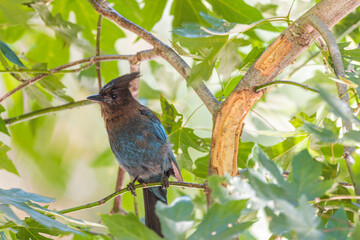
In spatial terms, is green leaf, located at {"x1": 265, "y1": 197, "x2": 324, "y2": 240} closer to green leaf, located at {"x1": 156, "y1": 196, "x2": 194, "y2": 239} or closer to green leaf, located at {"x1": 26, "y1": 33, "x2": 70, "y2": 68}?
green leaf, located at {"x1": 156, "y1": 196, "x2": 194, "y2": 239}

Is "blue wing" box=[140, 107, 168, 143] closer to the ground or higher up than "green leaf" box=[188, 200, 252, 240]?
higher up

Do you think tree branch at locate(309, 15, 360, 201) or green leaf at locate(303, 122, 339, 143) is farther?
tree branch at locate(309, 15, 360, 201)

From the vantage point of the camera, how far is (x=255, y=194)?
3.84 ft

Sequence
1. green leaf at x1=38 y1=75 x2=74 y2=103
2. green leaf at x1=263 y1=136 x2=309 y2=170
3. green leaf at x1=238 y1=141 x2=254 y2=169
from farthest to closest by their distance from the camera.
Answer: green leaf at x1=38 y1=75 x2=74 y2=103 → green leaf at x1=238 y1=141 x2=254 y2=169 → green leaf at x1=263 y1=136 x2=309 y2=170

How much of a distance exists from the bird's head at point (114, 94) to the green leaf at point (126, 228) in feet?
5.85

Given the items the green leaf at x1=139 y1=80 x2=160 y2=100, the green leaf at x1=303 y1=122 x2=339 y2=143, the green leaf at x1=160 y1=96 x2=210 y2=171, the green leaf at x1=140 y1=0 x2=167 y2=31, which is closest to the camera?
the green leaf at x1=303 y1=122 x2=339 y2=143

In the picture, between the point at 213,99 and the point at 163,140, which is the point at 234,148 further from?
the point at 163,140

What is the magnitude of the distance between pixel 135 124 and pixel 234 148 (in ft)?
4.00

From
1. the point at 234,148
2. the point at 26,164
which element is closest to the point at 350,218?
the point at 234,148

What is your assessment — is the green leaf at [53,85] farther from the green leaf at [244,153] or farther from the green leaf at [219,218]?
the green leaf at [219,218]

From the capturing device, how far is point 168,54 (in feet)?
6.98

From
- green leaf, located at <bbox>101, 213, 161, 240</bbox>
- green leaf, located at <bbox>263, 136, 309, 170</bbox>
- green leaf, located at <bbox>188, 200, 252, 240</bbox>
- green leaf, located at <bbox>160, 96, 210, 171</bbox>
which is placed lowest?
green leaf, located at <bbox>188, 200, 252, 240</bbox>

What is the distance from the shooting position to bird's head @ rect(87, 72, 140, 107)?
292cm

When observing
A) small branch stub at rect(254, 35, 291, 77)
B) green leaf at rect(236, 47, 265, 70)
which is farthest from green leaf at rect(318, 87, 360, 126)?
green leaf at rect(236, 47, 265, 70)
